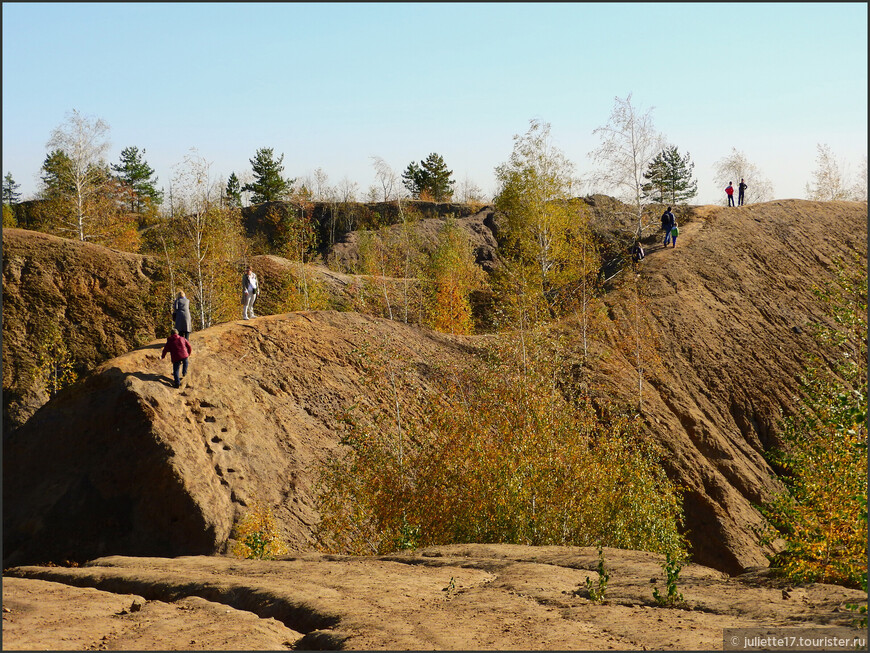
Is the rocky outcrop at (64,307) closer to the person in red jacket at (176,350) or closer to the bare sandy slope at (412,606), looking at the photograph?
the person in red jacket at (176,350)

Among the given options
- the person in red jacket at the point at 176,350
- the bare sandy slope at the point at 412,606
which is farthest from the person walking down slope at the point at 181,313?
the bare sandy slope at the point at 412,606

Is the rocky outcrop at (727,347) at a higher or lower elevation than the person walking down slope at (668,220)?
lower

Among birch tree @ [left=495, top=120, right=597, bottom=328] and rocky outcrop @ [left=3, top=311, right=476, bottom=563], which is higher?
birch tree @ [left=495, top=120, right=597, bottom=328]

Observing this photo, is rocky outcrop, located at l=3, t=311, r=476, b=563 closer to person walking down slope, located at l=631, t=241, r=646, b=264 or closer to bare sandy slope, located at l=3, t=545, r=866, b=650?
bare sandy slope, located at l=3, t=545, r=866, b=650

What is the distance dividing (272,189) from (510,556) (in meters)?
67.5

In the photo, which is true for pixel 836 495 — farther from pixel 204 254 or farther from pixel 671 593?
pixel 204 254

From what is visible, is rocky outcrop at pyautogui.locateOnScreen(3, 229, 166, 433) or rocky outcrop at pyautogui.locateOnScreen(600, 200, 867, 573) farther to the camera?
rocky outcrop at pyautogui.locateOnScreen(3, 229, 166, 433)

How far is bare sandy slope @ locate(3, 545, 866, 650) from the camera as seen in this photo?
9164 millimetres

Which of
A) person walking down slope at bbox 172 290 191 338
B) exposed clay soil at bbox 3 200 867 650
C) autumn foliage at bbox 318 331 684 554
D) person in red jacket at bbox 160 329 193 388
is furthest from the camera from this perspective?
person walking down slope at bbox 172 290 191 338

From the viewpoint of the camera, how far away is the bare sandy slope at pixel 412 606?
361 inches

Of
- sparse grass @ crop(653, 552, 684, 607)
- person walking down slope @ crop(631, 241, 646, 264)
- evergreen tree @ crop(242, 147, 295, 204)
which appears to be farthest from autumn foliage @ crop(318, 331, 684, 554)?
evergreen tree @ crop(242, 147, 295, 204)

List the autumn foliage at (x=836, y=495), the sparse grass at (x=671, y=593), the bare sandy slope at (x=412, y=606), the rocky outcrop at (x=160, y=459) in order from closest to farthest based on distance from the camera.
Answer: the bare sandy slope at (x=412, y=606) → the sparse grass at (x=671, y=593) → the autumn foliage at (x=836, y=495) → the rocky outcrop at (x=160, y=459)

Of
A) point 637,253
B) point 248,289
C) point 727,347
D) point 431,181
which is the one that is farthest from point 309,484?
point 431,181

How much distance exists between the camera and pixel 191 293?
3684 centimetres
